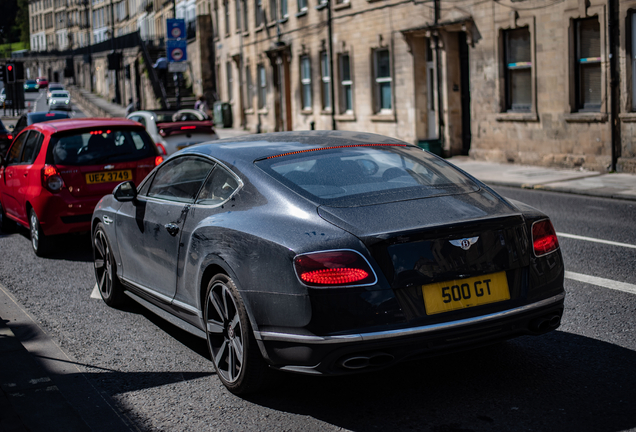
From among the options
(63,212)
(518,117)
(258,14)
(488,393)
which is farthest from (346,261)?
(258,14)

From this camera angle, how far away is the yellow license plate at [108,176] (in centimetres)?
969

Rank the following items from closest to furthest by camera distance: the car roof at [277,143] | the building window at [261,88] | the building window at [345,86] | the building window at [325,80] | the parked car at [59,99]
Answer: the car roof at [277,143]
the building window at [345,86]
the building window at [325,80]
the building window at [261,88]
the parked car at [59,99]

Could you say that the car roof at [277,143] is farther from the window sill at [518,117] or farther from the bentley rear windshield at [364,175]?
the window sill at [518,117]

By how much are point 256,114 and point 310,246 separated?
35412mm

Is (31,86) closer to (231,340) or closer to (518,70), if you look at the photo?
(518,70)

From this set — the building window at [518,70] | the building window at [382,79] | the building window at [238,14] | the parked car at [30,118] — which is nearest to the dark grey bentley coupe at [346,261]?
the building window at [518,70]

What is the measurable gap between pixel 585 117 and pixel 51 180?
12.2 m

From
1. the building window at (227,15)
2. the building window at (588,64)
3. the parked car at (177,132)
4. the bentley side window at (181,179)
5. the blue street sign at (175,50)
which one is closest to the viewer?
the bentley side window at (181,179)

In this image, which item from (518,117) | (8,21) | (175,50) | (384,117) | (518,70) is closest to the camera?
(518,117)

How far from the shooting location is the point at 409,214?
418cm

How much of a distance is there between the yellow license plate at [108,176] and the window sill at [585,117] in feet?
36.4

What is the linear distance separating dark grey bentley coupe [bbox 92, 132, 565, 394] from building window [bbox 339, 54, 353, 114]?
23562 millimetres

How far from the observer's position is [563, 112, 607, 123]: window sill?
55.3 feet

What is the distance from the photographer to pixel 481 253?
4074 mm
